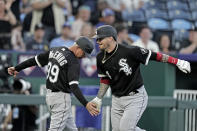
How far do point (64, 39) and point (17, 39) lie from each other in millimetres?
1019

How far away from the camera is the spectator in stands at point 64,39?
32.7 feet

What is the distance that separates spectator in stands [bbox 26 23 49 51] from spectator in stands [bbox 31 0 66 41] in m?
0.35

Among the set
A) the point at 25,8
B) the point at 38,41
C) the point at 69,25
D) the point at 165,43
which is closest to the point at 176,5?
the point at 165,43

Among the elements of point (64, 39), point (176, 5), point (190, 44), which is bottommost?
point (190, 44)

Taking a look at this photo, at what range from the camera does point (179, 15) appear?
41.2 ft

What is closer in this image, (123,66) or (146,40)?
(123,66)

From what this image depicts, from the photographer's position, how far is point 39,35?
10172mm

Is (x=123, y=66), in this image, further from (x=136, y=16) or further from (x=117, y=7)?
A: (x=136, y=16)

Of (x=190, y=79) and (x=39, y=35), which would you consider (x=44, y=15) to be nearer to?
(x=39, y=35)

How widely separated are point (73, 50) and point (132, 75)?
787 millimetres

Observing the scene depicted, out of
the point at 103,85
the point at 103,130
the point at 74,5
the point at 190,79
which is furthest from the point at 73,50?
the point at 74,5

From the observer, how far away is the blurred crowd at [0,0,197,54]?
33.2ft

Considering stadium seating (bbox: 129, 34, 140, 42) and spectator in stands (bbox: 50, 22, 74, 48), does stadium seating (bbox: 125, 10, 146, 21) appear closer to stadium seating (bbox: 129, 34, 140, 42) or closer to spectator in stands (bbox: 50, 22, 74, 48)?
stadium seating (bbox: 129, 34, 140, 42)

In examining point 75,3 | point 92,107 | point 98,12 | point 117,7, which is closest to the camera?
point 92,107
